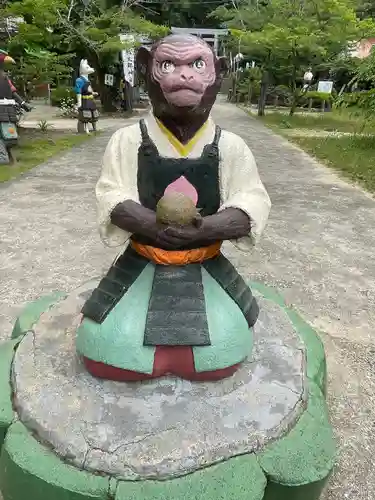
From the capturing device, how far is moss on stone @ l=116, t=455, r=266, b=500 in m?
1.35

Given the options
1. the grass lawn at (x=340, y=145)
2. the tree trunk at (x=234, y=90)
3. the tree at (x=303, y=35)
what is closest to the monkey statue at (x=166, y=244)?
the grass lawn at (x=340, y=145)

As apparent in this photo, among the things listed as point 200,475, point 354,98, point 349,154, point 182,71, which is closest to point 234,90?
point 354,98

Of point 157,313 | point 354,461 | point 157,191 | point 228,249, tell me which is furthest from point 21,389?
point 228,249

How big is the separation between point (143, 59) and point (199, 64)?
0.67 feet

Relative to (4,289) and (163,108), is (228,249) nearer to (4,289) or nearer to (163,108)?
(4,289)

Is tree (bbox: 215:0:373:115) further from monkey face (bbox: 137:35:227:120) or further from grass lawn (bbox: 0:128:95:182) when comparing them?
monkey face (bbox: 137:35:227:120)

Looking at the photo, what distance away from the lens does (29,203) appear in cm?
528

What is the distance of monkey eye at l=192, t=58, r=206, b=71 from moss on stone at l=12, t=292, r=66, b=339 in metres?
1.28

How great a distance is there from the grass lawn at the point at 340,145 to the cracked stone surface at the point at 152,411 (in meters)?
→ 5.19

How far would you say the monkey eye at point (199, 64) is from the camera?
1513 mm

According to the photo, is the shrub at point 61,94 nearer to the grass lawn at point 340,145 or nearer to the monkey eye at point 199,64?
the grass lawn at point 340,145

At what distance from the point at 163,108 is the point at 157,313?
26.1 inches

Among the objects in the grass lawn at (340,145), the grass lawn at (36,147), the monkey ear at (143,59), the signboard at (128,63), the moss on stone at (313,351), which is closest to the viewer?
the monkey ear at (143,59)

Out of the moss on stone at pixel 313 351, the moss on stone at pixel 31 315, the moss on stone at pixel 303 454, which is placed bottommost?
the moss on stone at pixel 31 315
